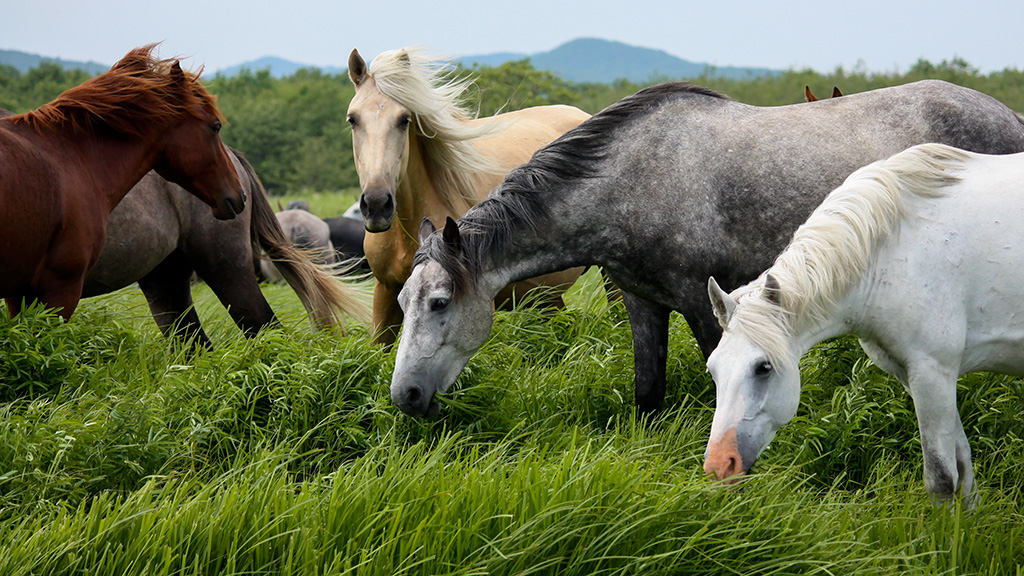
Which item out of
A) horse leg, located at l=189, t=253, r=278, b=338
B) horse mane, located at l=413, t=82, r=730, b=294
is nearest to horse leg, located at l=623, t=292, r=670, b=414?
horse mane, located at l=413, t=82, r=730, b=294

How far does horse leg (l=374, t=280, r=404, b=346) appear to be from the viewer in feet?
16.4

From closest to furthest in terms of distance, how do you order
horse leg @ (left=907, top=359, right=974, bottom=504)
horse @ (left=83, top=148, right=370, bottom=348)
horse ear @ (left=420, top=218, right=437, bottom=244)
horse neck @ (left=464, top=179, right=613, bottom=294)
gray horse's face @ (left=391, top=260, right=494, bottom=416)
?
horse leg @ (left=907, top=359, right=974, bottom=504) → gray horse's face @ (left=391, top=260, right=494, bottom=416) → horse neck @ (left=464, top=179, right=613, bottom=294) → horse ear @ (left=420, top=218, right=437, bottom=244) → horse @ (left=83, top=148, right=370, bottom=348)

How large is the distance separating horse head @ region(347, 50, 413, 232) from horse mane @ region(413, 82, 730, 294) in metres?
0.71

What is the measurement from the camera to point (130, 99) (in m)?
4.55

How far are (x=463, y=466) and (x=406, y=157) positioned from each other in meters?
2.14

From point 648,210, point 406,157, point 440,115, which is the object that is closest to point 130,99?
point 406,157

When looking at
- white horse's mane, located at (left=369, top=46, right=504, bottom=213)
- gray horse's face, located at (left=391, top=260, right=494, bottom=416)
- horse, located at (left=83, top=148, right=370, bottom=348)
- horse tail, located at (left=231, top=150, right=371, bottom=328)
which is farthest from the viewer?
horse tail, located at (left=231, top=150, right=371, bottom=328)

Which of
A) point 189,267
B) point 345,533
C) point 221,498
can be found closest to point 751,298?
point 345,533

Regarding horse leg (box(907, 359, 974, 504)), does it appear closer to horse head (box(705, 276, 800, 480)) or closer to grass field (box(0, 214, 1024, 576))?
grass field (box(0, 214, 1024, 576))

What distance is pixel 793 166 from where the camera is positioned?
12.3 ft

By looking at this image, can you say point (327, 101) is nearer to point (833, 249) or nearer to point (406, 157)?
point (406, 157)

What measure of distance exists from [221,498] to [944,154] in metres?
2.83

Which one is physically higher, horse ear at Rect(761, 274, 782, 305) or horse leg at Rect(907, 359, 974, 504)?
horse ear at Rect(761, 274, 782, 305)

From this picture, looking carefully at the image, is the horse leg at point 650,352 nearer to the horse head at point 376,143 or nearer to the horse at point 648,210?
the horse at point 648,210
